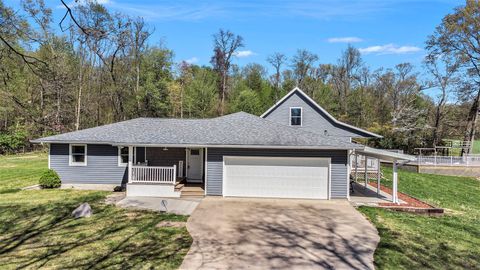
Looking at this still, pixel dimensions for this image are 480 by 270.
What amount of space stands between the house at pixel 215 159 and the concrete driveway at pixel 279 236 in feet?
4.41

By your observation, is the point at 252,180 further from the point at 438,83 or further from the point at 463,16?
the point at 438,83

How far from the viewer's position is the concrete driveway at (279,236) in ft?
23.1

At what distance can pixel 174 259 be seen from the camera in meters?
7.02

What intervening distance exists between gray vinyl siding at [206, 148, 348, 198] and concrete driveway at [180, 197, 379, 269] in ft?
3.64

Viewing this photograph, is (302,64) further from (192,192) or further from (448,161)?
(192,192)

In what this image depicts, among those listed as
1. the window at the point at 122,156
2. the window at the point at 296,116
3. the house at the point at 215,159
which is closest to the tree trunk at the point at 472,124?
the window at the point at 296,116

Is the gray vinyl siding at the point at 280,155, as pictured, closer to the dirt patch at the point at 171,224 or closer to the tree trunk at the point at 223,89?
the dirt patch at the point at 171,224

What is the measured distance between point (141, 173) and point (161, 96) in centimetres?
2077

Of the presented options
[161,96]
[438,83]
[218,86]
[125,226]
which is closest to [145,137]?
[125,226]

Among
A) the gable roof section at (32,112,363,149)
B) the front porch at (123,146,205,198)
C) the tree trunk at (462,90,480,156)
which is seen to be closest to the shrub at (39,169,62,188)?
the gable roof section at (32,112,363,149)

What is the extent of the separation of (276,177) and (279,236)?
5182mm

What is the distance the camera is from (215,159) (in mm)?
13938

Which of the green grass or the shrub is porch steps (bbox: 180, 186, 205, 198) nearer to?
the shrub

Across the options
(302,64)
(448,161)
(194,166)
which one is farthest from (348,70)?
(194,166)
